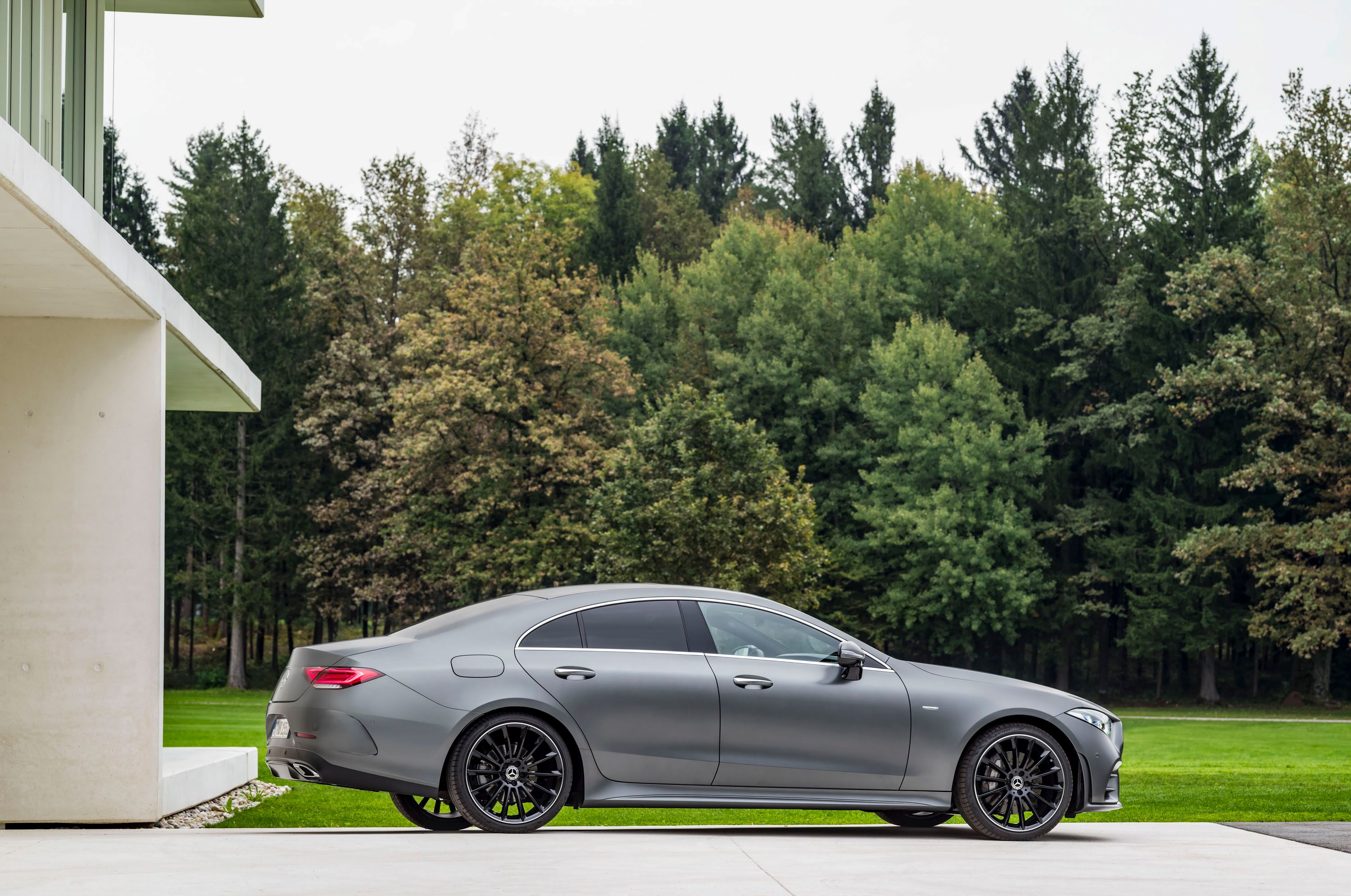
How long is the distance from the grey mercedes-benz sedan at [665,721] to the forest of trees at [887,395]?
28.2 m

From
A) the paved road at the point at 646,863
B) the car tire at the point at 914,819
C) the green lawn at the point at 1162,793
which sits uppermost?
the paved road at the point at 646,863

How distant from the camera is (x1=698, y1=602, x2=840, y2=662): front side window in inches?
371

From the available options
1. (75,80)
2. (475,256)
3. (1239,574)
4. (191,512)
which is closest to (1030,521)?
(1239,574)

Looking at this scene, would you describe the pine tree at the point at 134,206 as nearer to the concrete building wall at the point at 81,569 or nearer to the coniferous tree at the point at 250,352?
the coniferous tree at the point at 250,352

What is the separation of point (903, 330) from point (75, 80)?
4066cm

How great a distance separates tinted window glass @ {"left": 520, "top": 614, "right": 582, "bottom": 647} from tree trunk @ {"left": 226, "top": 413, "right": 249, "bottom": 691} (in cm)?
4715

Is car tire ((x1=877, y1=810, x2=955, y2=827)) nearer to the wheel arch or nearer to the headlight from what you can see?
the wheel arch

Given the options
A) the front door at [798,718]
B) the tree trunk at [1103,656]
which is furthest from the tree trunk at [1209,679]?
the front door at [798,718]

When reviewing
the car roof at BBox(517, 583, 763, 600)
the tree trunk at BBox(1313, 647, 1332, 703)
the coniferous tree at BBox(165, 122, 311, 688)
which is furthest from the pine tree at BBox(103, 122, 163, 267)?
the car roof at BBox(517, 583, 763, 600)

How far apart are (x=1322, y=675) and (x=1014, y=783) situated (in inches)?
1677

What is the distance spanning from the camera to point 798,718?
9227mm

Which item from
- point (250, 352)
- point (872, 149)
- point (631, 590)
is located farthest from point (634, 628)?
point (872, 149)

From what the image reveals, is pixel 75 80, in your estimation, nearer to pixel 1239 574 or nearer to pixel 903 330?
pixel 903 330

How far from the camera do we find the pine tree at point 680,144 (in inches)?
3465
